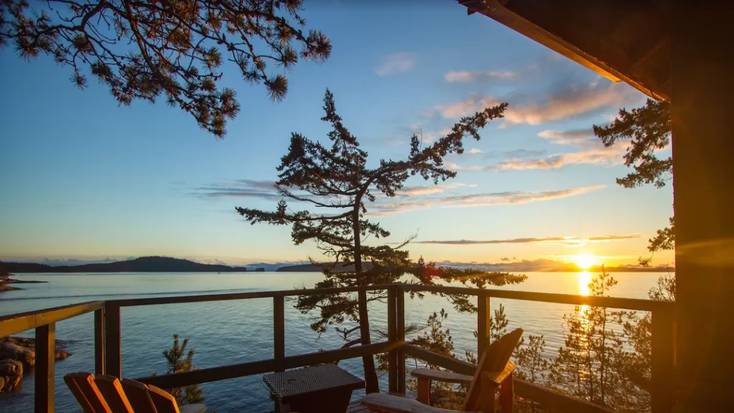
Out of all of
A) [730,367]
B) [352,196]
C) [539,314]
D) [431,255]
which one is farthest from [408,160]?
[539,314]

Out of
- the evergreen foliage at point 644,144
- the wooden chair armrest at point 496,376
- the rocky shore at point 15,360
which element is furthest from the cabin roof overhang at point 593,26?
the rocky shore at point 15,360

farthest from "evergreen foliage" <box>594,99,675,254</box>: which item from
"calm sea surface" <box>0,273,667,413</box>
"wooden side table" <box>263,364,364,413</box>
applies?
"wooden side table" <box>263,364,364,413</box>

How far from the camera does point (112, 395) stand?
60.4 inches

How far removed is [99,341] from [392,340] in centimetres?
284

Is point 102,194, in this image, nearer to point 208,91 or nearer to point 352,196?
point 352,196

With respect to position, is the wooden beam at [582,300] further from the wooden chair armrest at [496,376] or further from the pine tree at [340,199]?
the pine tree at [340,199]

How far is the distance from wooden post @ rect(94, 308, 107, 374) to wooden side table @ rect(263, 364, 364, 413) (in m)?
1.21

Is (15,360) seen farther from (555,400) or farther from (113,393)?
(555,400)

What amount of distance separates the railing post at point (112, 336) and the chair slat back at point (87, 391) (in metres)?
1.79

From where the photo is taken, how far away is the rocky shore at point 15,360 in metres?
19.1

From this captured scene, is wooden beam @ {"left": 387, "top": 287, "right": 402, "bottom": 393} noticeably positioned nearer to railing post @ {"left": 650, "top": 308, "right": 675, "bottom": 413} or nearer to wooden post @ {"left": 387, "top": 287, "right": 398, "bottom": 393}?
wooden post @ {"left": 387, "top": 287, "right": 398, "bottom": 393}

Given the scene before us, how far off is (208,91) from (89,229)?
1228 inches

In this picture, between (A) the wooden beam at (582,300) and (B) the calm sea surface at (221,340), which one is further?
(B) the calm sea surface at (221,340)

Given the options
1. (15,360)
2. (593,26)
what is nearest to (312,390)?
(593,26)
